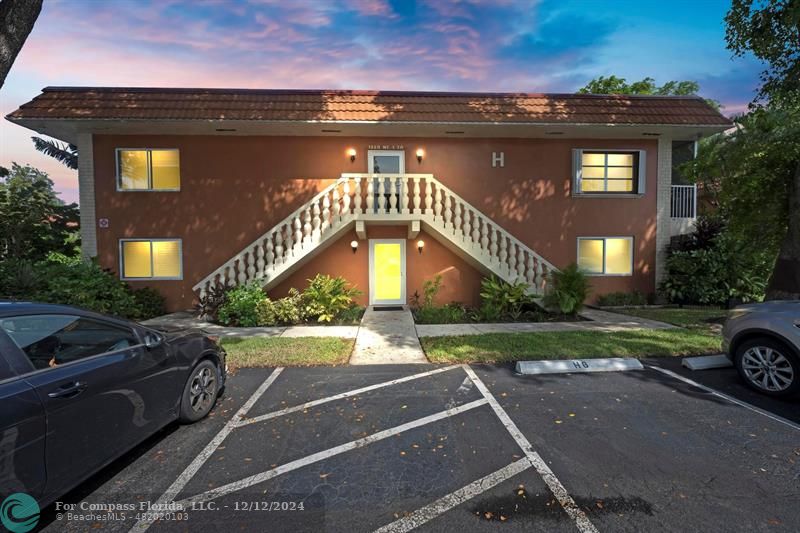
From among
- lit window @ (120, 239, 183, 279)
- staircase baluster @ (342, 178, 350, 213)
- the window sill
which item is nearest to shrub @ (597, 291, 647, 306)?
the window sill

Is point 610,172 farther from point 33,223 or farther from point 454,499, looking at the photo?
point 33,223

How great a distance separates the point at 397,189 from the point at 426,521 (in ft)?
29.6

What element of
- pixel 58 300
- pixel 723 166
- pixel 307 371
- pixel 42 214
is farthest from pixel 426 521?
pixel 42 214

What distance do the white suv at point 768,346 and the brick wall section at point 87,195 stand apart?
1470 cm

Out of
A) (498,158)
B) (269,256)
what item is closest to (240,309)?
(269,256)

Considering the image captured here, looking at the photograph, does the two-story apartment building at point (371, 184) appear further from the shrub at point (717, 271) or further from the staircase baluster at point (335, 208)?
the shrub at point (717, 271)

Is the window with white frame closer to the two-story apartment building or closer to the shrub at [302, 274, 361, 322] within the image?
the two-story apartment building

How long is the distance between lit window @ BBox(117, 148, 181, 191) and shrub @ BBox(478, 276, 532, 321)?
9.60 m

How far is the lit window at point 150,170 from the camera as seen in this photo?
35.5 feet

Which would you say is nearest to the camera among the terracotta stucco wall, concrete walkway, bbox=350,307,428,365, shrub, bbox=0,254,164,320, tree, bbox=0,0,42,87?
tree, bbox=0,0,42,87

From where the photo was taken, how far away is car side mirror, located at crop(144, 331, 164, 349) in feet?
11.0

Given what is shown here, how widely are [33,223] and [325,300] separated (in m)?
12.4

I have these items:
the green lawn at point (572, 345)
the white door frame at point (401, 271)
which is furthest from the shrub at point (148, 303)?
the green lawn at point (572, 345)

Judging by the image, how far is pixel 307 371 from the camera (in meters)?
5.55
